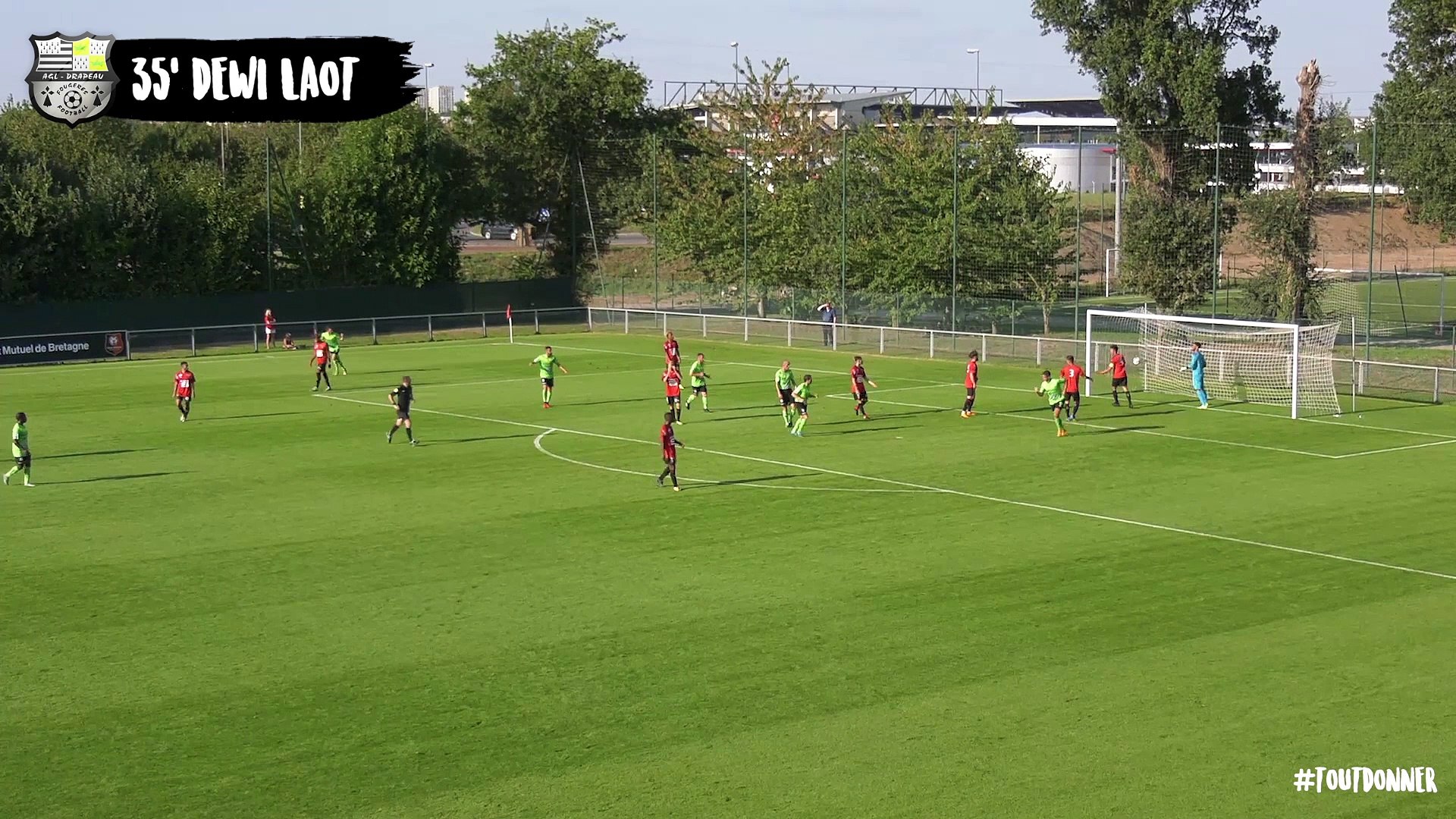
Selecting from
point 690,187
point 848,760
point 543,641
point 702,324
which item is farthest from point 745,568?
point 690,187

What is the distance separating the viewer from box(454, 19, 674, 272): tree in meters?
79.6

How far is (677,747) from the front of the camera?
48.3 feet

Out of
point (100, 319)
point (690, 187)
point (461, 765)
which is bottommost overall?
point (461, 765)

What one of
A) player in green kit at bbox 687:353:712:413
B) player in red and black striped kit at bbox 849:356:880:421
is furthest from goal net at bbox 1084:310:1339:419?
player in green kit at bbox 687:353:712:413

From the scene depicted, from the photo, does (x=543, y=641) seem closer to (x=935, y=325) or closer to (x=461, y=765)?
(x=461, y=765)

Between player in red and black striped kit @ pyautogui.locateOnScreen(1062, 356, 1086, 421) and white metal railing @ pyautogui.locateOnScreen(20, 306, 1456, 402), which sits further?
white metal railing @ pyautogui.locateOnScreen(20, 306, 1456, 402)

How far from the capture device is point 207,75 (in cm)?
5406

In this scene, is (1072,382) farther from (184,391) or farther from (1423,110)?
(1423,110)

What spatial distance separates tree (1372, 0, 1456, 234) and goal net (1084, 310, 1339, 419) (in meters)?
24.1

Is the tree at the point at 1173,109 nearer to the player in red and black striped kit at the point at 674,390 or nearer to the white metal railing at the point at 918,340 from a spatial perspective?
the white metal railing at the point at 918,340

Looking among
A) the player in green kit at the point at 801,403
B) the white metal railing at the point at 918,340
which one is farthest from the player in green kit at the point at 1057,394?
the white metal railing at the point at 918,340

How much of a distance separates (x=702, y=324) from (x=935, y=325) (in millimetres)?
11595

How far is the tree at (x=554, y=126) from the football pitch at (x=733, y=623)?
44.3 m

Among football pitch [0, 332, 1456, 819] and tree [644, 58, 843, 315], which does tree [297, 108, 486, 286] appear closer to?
tree [644, 58, 843, 315]
